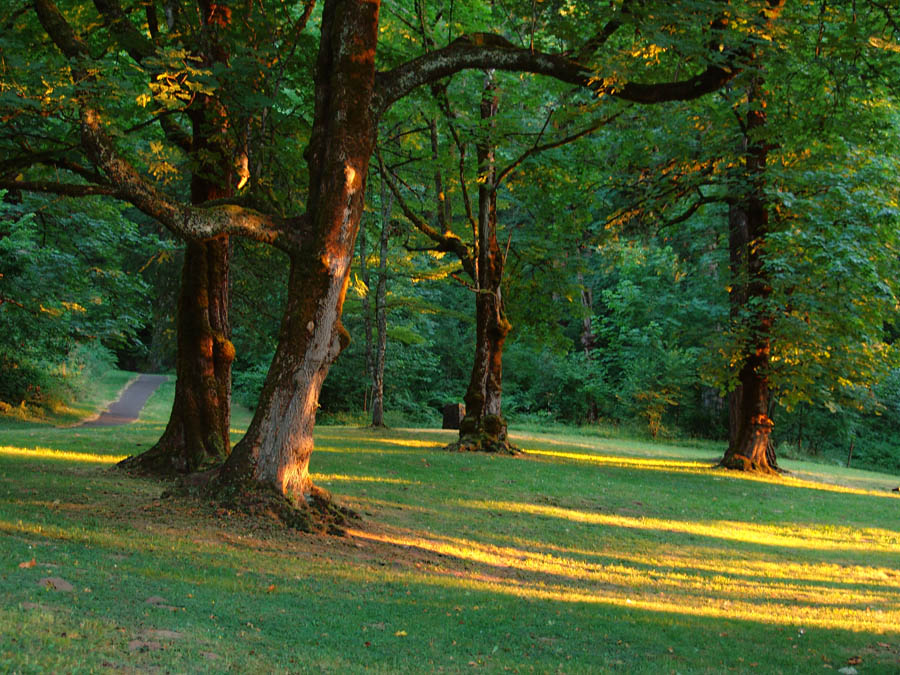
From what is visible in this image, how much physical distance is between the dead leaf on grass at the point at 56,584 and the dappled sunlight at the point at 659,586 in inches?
130

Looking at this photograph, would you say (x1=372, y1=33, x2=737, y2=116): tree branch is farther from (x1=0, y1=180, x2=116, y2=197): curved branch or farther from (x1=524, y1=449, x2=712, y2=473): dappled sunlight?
(x1=524, y1=449, x2=712, y2=473): dappled sunlight

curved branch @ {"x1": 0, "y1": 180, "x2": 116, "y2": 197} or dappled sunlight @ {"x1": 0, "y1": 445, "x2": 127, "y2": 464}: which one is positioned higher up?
curved branch @ {"x1": 0, "y1": 180, "x2": 116, "y2": 197}

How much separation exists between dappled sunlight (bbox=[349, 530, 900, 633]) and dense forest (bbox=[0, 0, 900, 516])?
6.77 ft

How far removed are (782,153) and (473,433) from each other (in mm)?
9912

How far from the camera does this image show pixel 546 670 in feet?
16.9

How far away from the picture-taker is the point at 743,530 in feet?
41.1

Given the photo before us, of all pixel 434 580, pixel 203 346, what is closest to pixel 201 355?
pixel 203 346

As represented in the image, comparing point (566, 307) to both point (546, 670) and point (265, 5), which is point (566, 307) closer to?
point (265, 5)

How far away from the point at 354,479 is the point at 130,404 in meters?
21.0

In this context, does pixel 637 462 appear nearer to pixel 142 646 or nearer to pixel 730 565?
pixel 730 565

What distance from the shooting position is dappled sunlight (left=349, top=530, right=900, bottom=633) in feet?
24.7

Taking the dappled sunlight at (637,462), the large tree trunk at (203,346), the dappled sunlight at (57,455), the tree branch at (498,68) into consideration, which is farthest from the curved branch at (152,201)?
the dappled sunlight at (637,462)

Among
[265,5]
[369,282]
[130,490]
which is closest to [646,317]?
[369,282]


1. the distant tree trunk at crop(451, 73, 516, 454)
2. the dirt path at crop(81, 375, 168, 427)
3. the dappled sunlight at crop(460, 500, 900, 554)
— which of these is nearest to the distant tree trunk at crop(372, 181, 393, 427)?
the distant tree trunk at crop(451, 73, 516, 454)
